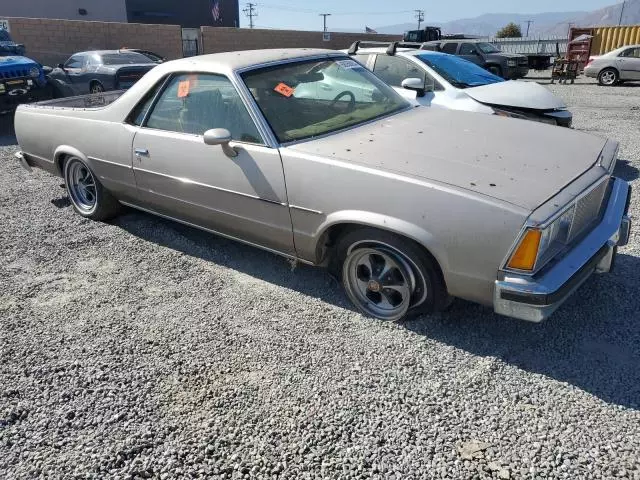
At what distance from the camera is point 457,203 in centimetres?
249

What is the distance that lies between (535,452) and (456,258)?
3.04 ft

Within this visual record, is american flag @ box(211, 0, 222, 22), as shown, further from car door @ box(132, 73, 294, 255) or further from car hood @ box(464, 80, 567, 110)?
car door @ box(132, 73, 294, 255)

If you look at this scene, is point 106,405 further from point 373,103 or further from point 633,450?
point 373,103

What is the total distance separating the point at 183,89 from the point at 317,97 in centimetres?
99

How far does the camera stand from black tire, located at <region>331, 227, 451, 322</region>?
278 cm

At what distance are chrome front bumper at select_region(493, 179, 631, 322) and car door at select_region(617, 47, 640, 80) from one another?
1517cm

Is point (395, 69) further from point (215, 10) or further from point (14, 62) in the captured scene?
point (215, 10)

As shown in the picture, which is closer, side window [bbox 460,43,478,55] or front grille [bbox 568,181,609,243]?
front grille [bbox 568,181,609,243]

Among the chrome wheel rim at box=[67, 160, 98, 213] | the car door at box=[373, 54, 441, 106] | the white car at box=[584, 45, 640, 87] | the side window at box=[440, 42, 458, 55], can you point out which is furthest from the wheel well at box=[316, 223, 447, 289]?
the white car at box=[584, 45, 640, 87]

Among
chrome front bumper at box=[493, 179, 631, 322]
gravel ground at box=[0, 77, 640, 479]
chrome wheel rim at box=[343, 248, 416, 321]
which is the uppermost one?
chrome front bumper at box=[493, 179, 631, 322]

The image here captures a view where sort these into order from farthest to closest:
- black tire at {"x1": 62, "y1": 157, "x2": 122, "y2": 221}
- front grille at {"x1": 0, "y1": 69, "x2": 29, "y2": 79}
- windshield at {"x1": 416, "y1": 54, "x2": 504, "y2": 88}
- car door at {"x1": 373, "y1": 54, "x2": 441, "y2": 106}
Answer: front grille at {"x1": 0, "y1": 69, "x2": 29, "y2": 79} < windshield at {"x1": 416, "y1": 54, "x2": 504, "y2": 88} < car door at {"x1": 373, "y1": 54, "x2": 441, "y2": 106} < black tire at {"x1": 62, "y1": 157, "x2": 122, "y2": 221}

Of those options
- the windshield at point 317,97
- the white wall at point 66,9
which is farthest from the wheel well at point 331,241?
the white wall at point 66,9

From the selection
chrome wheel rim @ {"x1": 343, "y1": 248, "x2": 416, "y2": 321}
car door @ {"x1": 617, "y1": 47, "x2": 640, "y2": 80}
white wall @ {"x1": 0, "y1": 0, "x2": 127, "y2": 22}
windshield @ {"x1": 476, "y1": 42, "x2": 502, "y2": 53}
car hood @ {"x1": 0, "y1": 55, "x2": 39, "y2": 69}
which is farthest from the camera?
white wall @ {"x1": 0, "y1": 0, "x2": 127, "y2": 22}

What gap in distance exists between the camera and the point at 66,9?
30.5 metres
